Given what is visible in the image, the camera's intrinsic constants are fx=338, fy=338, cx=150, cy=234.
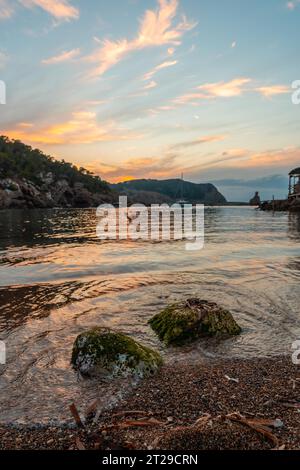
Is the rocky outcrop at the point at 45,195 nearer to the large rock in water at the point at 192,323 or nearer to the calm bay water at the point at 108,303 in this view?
the calm bay water at the point at 108,303

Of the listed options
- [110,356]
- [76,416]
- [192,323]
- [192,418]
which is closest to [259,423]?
[192,418]

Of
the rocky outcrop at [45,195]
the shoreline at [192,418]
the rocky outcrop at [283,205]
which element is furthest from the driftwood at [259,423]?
the rocky outcrop at [45,195]

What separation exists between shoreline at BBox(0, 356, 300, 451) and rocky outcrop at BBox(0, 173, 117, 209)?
95.6 metres

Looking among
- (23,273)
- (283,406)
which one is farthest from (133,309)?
(23,273)

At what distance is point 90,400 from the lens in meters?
5.27

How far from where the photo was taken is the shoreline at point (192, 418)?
3.90m

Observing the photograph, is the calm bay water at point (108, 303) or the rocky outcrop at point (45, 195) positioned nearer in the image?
the calm bay water at point (108, 303)

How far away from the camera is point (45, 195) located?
122 metres

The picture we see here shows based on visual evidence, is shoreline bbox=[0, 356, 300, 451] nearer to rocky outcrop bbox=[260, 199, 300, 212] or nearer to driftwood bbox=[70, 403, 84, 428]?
driftwood bbox=[70, 403, 84, 428]

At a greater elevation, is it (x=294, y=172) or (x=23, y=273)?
(x=294, y=172)

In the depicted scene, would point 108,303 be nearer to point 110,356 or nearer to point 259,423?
point 110,356

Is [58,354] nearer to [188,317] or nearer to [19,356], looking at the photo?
[19,356]

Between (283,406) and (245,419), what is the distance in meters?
0.77

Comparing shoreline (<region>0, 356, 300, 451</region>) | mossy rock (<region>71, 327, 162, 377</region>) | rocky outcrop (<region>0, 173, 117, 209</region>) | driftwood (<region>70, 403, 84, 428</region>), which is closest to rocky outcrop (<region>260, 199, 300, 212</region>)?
rocky outcrop (<region>0, 173, 117, 209</region>)
